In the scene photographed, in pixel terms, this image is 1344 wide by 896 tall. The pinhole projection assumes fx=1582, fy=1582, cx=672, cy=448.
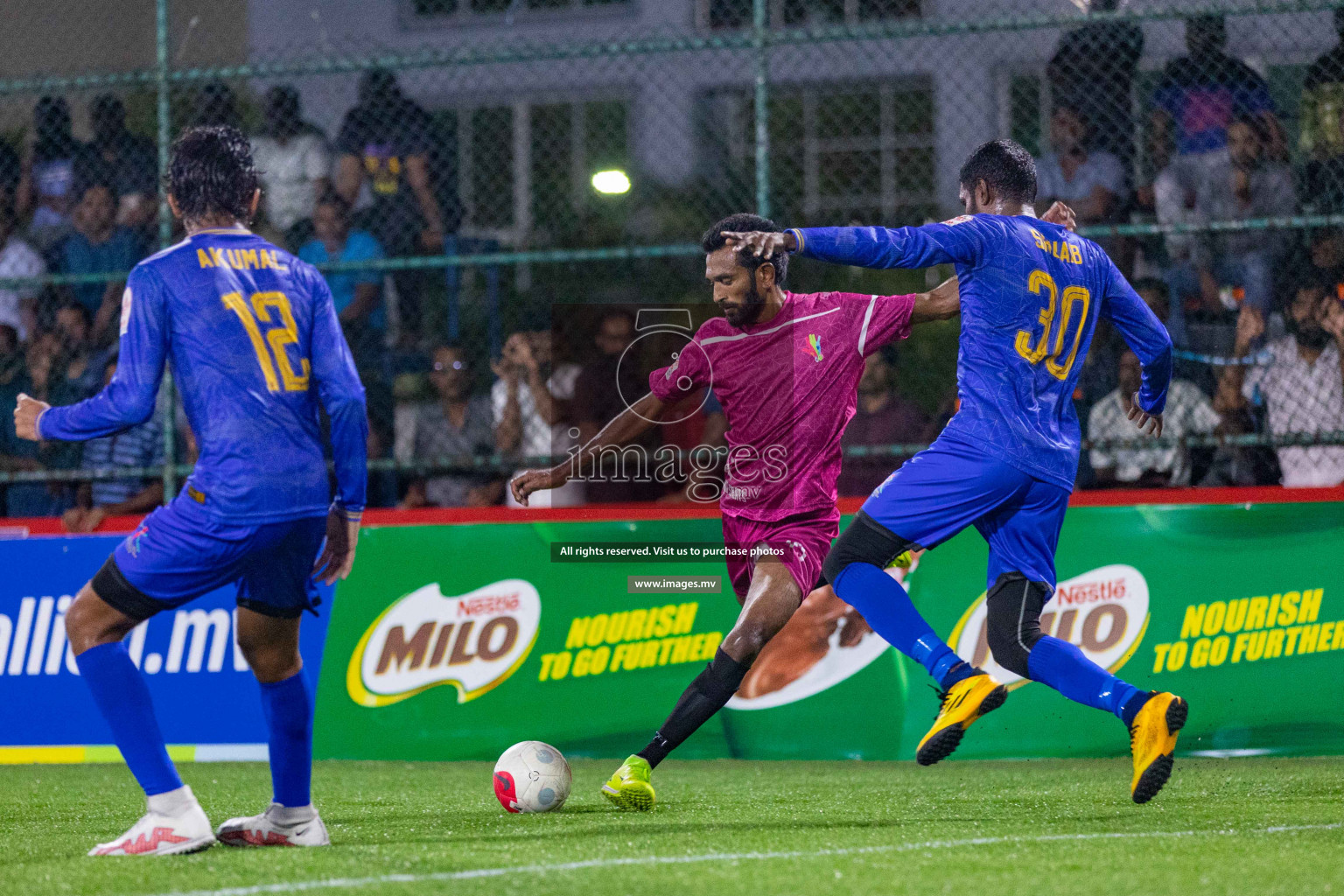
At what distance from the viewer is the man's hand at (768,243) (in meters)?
4.96

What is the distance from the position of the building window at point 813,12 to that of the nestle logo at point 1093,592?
31.2ft

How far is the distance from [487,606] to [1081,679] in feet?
12.2

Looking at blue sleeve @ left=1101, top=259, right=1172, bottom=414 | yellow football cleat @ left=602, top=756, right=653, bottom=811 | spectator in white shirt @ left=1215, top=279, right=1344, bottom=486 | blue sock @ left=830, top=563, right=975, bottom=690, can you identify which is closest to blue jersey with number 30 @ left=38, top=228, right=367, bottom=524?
yellow football cleat @ left=602, top=756, right=653, bottom=811

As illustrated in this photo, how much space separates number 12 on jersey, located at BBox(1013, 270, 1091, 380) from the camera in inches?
213

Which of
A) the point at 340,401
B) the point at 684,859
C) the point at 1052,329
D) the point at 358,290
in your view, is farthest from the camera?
the point at 358,290

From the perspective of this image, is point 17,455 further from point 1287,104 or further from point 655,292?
point 1287,104

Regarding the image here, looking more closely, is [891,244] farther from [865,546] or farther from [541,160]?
[541,160]

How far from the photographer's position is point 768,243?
4.97 m

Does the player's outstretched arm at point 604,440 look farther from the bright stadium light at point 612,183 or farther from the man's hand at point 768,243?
the bright stadium light at point 612,183

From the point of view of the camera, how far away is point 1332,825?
16.8 feet

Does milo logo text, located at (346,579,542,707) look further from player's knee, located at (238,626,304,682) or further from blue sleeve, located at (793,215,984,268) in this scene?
blue sleeve, located at (793,215,984,268)

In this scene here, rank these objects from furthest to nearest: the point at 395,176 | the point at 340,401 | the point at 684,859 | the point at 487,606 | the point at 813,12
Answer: the point at 813,12 < the point at 395,176 < the point at 487,606 < the point at 340,401 < the point at 684,859

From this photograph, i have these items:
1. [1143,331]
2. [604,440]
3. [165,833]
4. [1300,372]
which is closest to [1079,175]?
[1300,372]

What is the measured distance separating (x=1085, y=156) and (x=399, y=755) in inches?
191
